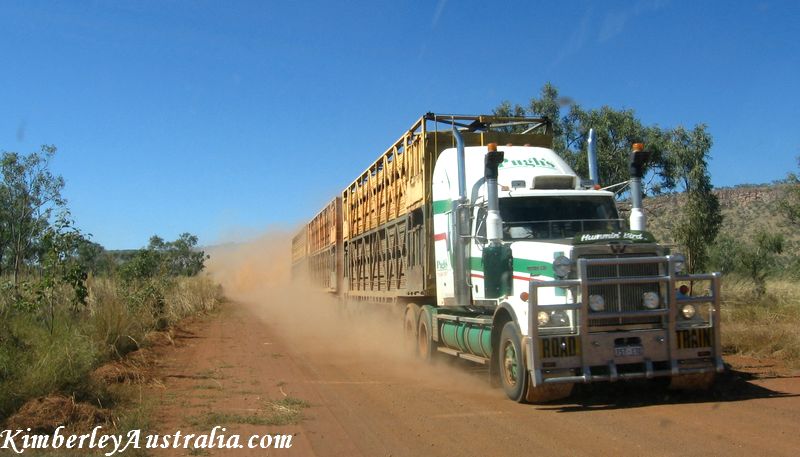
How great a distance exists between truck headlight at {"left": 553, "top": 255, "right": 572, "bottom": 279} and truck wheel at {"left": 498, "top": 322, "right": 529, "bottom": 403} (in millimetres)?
929

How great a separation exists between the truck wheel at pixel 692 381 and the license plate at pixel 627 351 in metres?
0.79

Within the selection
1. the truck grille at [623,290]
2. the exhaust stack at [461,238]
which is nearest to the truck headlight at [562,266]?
the truck grille at [623,290]

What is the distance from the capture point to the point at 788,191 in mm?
20125

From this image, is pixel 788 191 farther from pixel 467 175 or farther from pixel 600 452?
pixel 600 452

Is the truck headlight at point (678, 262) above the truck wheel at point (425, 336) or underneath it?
above

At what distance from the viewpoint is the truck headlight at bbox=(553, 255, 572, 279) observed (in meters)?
7.88

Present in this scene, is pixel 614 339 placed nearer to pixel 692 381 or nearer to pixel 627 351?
pixel 627 351

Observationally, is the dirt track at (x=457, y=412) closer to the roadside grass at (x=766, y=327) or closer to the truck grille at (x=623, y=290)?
the truck grille at (x=623, y=290)

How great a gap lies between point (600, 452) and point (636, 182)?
492 centimetres

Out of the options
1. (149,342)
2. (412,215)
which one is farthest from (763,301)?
(149,342)

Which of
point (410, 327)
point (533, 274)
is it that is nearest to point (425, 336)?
point (410, 327)

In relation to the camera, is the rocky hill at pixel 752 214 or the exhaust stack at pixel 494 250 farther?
the rocky hill at pixel 752 214

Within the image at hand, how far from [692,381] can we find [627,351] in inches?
44.1

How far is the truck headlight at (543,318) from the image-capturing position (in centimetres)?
795
